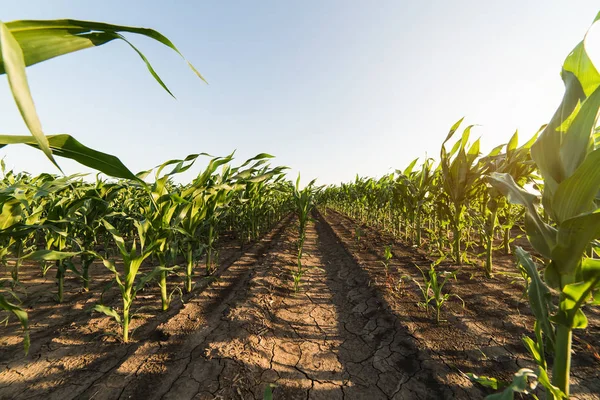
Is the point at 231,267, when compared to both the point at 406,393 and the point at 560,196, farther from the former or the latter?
the point at 560,196

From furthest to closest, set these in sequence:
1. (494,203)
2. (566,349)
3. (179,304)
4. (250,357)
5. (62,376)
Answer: (494,203) < (179,304) < (250,357) < (62,376) < (566,349)

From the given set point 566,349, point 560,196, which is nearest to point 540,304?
point 566,349

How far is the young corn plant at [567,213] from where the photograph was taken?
2.55ft

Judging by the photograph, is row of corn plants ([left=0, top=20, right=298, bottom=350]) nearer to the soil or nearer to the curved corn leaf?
the curved corn leaf

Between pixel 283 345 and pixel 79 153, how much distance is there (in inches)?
71.0

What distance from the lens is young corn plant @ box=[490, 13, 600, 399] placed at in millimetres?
778

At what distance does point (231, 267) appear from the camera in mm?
3896

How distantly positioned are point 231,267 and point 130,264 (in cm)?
220

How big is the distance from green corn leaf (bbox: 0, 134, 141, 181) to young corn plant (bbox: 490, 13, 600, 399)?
131 cm

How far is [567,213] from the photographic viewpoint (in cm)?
86

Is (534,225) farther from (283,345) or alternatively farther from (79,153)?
(283,345)

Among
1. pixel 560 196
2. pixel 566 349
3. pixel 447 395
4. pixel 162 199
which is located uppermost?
pixel 560 196

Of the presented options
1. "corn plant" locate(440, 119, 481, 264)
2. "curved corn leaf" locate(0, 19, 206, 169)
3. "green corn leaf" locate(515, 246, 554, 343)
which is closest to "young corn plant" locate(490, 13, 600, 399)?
"green corn leaf" locate(515, 246, 554, 343)

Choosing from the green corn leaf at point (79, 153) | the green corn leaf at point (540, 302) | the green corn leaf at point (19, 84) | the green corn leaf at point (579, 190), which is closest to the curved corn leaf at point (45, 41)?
the green corn leaf at point (19, 84)
